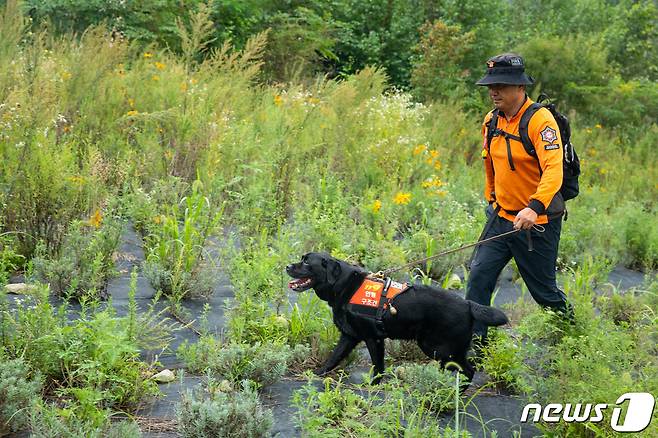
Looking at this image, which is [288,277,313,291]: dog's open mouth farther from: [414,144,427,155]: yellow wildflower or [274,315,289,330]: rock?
[414,144,427,155]: yellow wildflower

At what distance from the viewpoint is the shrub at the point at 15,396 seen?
365cm

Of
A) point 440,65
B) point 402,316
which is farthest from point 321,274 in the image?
point 440,65

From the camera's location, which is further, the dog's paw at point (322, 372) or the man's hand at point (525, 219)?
the dog's paw at point (322, 372)

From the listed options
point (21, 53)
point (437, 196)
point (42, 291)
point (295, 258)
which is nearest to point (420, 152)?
point (437, 196)

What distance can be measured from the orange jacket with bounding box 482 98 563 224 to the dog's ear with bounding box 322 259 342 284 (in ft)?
3.99

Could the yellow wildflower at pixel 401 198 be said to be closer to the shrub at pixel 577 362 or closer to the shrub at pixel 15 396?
the shrub at pixel 577 362

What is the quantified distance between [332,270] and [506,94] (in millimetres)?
1607

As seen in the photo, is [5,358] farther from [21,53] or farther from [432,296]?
[21,53]

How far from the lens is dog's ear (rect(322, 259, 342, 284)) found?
4898 millimetres

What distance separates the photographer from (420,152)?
9734 millimetres

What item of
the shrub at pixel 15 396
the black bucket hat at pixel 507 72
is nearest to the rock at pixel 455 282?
the black bucket hat at pixel 507 72

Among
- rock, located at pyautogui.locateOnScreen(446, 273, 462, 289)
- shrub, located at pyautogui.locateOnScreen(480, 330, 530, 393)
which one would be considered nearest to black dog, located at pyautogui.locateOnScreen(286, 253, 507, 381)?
shrub, located at pyautogui.locateOnScreen(480, 330, 530, 393)

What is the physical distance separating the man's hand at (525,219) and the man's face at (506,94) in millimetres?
720

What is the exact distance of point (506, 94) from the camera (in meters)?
4.95
